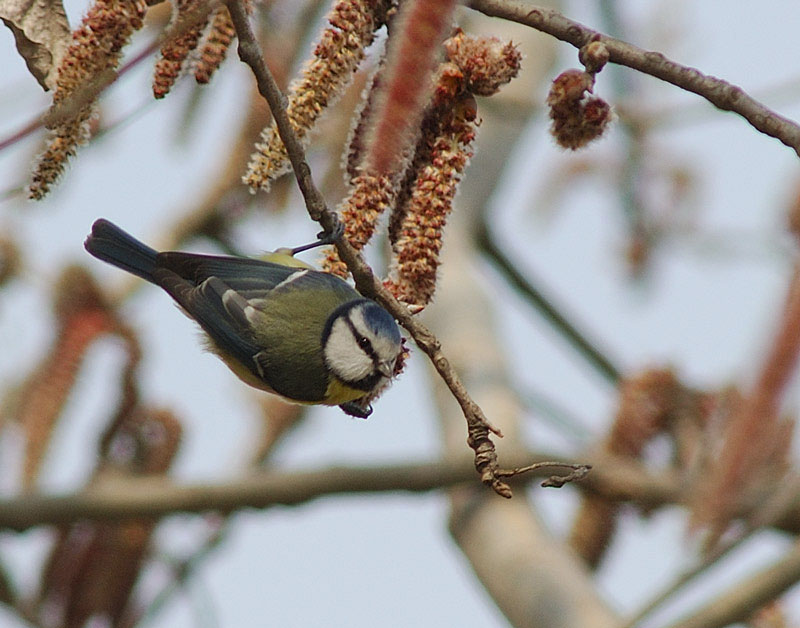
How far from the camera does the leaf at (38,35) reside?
168cm

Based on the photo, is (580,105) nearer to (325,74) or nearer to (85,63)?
(325,74)

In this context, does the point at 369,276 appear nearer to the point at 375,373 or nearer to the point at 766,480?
the point at 375,373

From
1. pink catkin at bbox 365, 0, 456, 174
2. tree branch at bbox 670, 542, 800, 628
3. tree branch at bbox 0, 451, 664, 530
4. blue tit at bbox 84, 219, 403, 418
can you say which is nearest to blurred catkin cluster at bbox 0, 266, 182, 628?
tree branch at bbox 0, 451, 664, 530

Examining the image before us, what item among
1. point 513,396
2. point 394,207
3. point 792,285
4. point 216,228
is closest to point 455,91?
point 394,207

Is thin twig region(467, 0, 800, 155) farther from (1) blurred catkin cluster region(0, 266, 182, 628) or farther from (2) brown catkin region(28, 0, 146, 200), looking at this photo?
(1) blurred catkin cluster region(0, 266, 182, 628)

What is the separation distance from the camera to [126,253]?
307 cm

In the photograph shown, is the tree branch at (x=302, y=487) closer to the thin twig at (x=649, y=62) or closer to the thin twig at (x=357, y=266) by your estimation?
the thin twig at (x=357, y=266)

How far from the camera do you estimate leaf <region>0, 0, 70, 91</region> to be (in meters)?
1.68

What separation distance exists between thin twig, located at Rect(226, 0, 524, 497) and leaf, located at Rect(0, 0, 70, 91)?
0.35 meters

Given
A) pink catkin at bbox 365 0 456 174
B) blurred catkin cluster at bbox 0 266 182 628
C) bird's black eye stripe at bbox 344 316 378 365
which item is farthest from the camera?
blurred catkin cluster at bbox 0 266 182 628

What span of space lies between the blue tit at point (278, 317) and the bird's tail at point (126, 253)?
0.26ft

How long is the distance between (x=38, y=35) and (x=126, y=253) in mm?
1415

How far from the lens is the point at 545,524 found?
383 centimetres

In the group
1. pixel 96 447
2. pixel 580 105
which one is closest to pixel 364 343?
pixel 580 105
